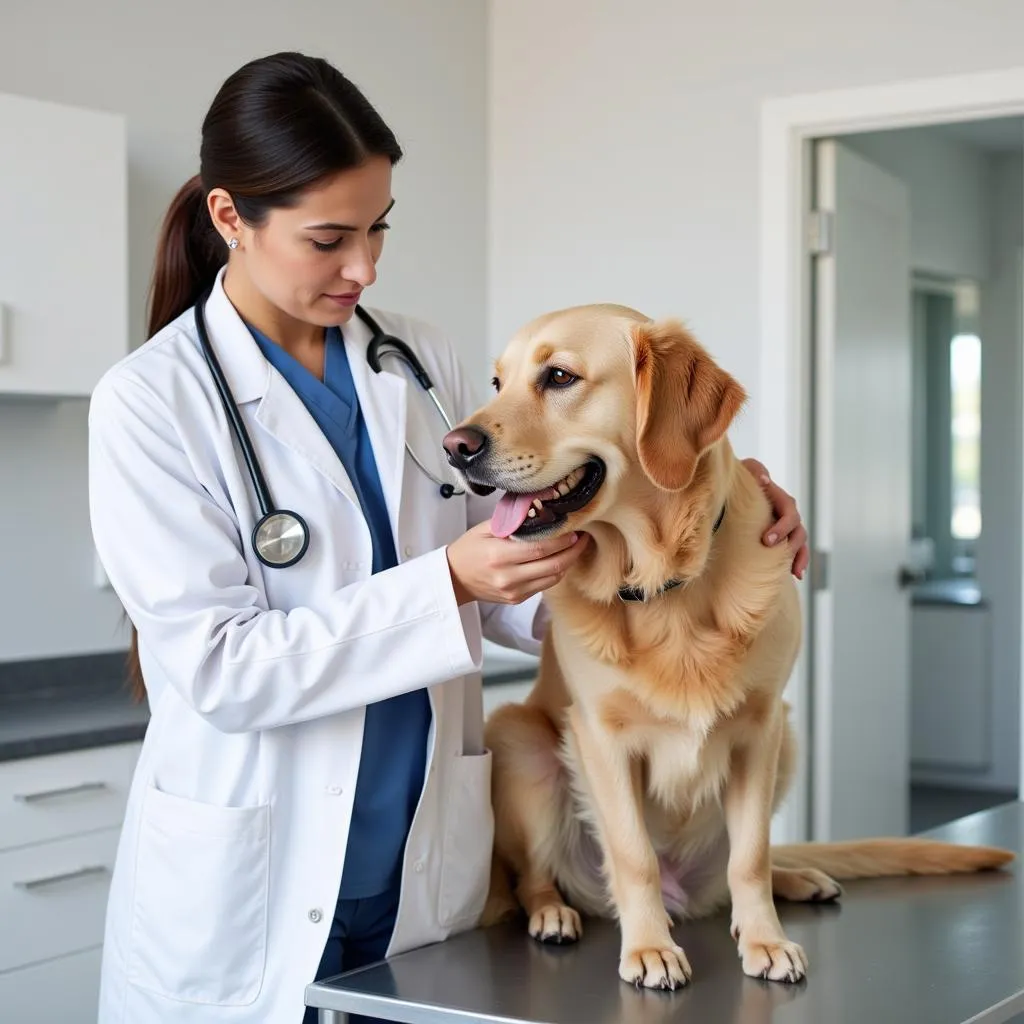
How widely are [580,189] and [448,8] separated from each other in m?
0.66

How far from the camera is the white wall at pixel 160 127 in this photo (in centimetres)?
298

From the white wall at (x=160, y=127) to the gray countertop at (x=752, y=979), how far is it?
176 cm

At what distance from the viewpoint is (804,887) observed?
1.65m

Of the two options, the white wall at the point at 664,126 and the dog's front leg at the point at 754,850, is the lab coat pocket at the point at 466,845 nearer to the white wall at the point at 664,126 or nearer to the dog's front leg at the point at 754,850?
the dog's front leg at the point at 754,850

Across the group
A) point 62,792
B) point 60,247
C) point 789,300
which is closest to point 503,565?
point 62,792

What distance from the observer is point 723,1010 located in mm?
1306

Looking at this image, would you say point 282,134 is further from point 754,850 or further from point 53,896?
point 53,896

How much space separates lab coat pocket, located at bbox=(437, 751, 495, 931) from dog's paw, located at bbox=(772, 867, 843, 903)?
0.35 metres

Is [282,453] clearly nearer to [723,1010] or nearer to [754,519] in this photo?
[754,519]

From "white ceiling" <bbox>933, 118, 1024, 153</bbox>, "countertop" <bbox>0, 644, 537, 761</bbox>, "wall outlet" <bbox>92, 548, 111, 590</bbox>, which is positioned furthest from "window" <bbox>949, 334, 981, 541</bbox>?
A: "wall outlet" <bbox>92, 548, 111, 590</bbox>

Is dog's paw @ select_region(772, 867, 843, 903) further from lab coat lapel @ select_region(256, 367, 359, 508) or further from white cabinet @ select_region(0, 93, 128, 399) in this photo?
white cabinet @ select_region(0, 93, 128, 399)

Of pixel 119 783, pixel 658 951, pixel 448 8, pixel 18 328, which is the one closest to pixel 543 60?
pixel 448 8

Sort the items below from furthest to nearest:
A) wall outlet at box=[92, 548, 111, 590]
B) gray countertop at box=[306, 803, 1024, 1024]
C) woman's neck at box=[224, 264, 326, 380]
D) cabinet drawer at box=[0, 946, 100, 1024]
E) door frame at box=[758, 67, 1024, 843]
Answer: door frame at box=[758, 67, 1024, 843] → wall outlet at box=[92, 548, 111, 590] → cabinet drawer at box=[0, 946, 100, 1024] → woman's neck at box=[224, 264, 326, 380] → gray countertop at box=[306, 803, 1024, 1024]

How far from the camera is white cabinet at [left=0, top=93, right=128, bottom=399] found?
8.64 ft
